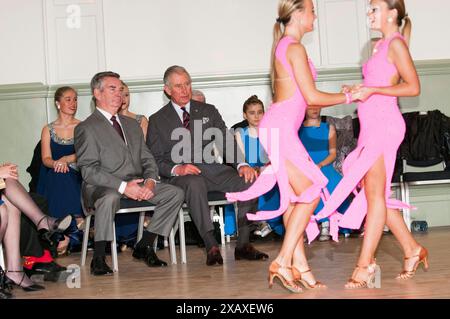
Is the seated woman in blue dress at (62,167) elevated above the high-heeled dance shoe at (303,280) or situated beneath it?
elevated above

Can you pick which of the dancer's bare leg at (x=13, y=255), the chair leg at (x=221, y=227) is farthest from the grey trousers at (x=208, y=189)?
the dancer's bare leg at (x=13, y=255)

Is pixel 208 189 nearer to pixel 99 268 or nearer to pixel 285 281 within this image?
pixel 99 268

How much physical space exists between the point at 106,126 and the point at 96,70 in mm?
2026

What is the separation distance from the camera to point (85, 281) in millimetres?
5141

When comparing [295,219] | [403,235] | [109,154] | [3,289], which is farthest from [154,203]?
[403,235]

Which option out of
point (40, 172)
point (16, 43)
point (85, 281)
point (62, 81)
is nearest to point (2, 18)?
point (16, 43)

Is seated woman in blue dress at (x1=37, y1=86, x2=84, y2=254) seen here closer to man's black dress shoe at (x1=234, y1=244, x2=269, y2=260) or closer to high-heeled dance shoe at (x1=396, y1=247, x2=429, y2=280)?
man's black dress shoe at (x1=234, y1=244, x2=269, y2=260)

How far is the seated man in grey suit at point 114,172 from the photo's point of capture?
18.4 ft

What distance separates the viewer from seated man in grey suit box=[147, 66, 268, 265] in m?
5.99

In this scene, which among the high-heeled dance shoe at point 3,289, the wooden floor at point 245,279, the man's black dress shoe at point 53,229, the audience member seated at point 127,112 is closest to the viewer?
the wooden floor at point 245,279

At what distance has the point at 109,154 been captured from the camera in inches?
230

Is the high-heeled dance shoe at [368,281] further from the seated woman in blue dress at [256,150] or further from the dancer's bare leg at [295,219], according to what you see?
the seated woman in blue dress at [256,150]

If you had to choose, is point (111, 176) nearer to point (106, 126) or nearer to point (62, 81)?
point (106, 126)

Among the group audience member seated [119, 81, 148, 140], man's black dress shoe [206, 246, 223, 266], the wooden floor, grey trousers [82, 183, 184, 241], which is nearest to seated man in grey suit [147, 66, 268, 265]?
grey trousers [82, 183, 184, 241]
